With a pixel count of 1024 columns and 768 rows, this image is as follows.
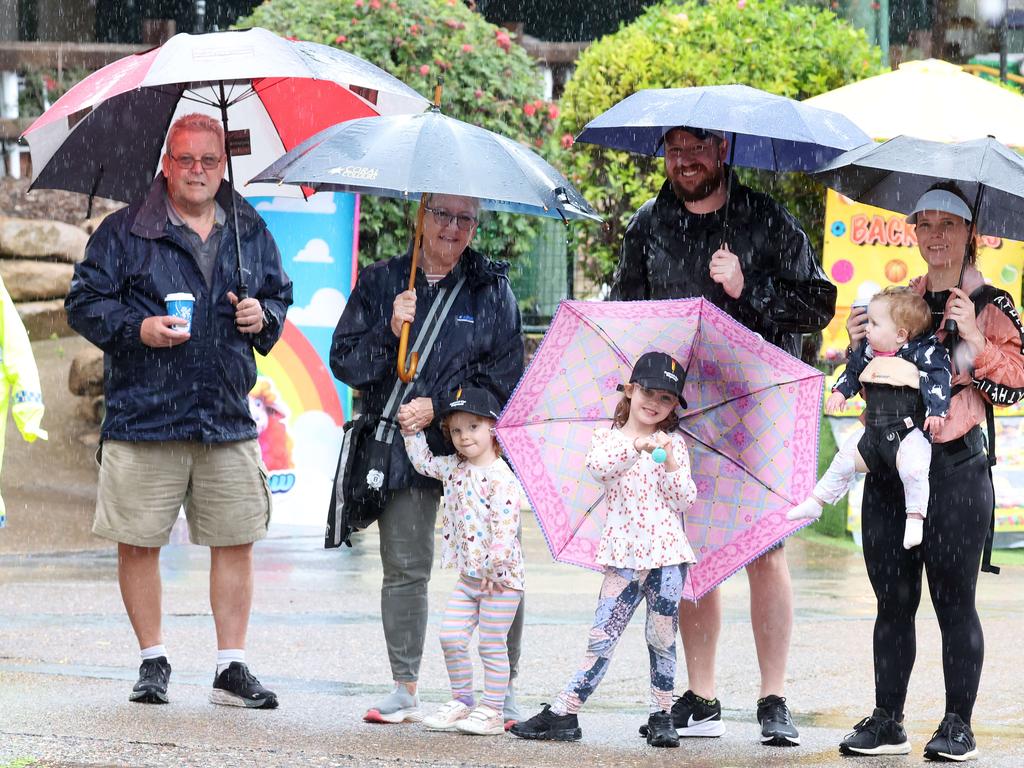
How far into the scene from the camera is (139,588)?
569 cm

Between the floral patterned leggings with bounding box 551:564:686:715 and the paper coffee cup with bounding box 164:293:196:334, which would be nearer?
the floral patterned leggings with bounding box 551:564:686:715

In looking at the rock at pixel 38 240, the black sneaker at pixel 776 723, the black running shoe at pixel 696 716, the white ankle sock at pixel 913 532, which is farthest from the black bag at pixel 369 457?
the rock at pixel 38 240

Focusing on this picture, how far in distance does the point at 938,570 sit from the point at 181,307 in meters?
2.59

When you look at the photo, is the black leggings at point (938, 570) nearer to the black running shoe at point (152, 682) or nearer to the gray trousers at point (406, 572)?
the gray trousers at point (406, 572)

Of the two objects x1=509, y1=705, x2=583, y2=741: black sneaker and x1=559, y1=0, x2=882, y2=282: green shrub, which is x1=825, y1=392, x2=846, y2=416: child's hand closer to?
x1=509, y1=705, x2=583, y2=741: black sneaker

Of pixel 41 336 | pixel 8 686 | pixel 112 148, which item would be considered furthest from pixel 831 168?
pixel 41 336

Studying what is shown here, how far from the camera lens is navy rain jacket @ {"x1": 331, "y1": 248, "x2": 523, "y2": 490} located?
5445mm

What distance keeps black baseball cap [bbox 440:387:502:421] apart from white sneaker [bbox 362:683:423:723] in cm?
95

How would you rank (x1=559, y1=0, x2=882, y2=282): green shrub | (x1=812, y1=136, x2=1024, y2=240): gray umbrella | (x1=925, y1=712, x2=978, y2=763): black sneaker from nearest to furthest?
1. (x1=812, y1=136, x2=1024, y2=240): gray umbrella
2. (x1=925, y1=712, x2=978, y2=763): black sneaker
3. (x1=559, y1=0, x2=882, y2=282): green shrub

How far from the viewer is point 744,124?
16.5ft

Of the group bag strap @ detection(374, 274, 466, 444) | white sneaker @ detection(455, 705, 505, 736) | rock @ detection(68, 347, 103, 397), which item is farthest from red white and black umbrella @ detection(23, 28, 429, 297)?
rock @ detection(68, 347, 103, 397)

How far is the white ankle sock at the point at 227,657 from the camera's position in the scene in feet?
18.6

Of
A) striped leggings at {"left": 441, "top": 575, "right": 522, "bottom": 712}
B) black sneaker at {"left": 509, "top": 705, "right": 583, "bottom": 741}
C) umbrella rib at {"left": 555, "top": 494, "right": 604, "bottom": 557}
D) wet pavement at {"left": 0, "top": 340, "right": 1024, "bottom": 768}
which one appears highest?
umbrella rib at {"left": 555, "top": 494, "right": 604, "bottom": 557}

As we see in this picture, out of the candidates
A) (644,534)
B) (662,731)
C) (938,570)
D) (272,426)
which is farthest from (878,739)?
(272,426)
